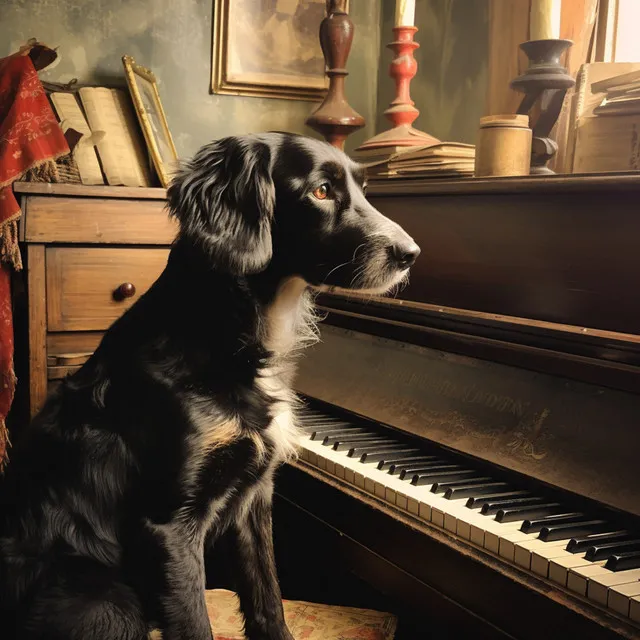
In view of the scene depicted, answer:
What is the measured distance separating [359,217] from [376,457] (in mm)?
538

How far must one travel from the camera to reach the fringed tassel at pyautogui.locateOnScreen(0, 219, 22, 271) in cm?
250

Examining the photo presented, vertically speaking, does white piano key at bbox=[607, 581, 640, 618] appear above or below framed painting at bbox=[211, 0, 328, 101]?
below

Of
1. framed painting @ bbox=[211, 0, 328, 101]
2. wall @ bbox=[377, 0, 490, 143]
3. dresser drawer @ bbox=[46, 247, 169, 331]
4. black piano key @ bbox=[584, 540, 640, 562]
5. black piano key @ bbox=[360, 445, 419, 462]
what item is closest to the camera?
black piano key @ bbox=[584, 540, 640, 562]

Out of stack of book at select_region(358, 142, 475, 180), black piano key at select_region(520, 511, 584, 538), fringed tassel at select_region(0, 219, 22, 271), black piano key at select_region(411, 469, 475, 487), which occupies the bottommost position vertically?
black piano key at select_region(411, 469, 475, 487)

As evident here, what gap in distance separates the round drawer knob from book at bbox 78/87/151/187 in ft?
1.35

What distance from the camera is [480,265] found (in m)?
1.92

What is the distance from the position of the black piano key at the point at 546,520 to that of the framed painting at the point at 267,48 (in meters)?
2.57

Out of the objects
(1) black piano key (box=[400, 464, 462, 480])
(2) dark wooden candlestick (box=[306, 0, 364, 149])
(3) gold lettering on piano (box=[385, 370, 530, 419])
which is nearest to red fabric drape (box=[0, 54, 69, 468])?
(2) dark wooden candlestick (box=[306, 0, 364, 149])

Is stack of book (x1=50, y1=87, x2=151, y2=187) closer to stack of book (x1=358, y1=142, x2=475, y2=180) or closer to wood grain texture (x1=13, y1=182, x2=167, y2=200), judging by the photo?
wood grain texture (x1=13, y1=182, x2=167, y2=200)

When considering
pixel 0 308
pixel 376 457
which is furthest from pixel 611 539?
pixel 0 308

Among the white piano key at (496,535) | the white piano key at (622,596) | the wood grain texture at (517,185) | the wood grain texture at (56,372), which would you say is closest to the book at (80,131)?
the wood grain texture at (56,372)

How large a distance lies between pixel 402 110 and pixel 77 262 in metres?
1.14

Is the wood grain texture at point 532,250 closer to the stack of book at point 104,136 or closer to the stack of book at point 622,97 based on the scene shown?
the stack of book at point 622,97

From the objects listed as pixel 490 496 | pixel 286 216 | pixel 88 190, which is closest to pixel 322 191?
pixel 286 216
